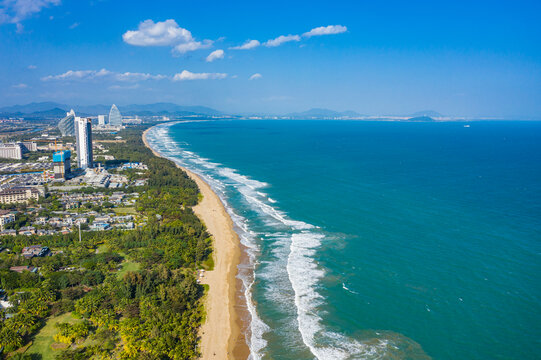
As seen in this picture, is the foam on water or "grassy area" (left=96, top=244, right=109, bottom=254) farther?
"grassy area" (left=96, top=244, right=109, bottom=254)

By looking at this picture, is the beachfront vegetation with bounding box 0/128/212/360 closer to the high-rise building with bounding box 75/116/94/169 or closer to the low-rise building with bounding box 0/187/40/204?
the low-rise building with bounding box 0/187/40/204

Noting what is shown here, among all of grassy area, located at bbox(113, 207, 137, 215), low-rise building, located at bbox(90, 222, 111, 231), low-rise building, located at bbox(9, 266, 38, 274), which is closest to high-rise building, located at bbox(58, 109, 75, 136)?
grassy area, located at bbox(113, 207, 137, 215)

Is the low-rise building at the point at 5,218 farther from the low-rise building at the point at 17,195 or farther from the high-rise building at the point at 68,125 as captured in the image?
the high-rise building at the point at 68,125

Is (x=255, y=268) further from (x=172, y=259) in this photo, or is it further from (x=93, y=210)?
(x=93, y=210)

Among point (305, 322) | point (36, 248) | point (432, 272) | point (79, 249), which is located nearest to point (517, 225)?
point (432, 272)

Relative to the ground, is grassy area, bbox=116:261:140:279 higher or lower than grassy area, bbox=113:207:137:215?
lower
